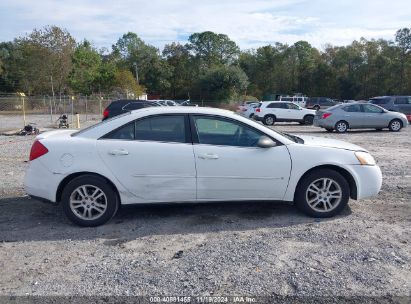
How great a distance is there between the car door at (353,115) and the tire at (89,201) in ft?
50.2

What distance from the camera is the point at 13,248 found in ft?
15.3

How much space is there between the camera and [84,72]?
57.4 meters

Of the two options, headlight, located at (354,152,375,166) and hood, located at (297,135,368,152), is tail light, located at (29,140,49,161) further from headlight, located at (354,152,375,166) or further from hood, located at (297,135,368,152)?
headlight, located at (354,152,375,166)

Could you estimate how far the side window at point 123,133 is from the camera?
5.38 meters

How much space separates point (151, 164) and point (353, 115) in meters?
15.3

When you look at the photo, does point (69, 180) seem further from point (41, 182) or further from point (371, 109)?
point (371, 109)

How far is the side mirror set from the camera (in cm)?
532

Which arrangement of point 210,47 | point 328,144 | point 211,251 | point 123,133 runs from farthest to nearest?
point 210,47, point 328,144, point 123,133, point 211,251

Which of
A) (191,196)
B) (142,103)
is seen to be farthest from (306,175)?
(142,103)

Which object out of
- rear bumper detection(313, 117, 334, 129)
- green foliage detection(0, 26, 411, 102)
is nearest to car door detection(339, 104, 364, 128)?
rear bumper detection(313, 117, 334, 129)

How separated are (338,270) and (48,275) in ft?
9.19

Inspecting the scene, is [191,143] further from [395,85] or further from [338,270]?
[395,85]

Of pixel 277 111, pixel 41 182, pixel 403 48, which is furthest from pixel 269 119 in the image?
pixel 403 48

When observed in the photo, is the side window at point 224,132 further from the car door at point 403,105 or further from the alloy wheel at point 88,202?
the car door at point 403,105
